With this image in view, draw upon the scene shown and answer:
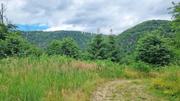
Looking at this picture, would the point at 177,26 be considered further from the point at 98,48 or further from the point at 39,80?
the point at 98,48

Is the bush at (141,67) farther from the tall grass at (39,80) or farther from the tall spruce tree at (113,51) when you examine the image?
the tall spruce tree at (113,51)

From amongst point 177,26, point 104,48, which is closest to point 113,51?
point 104,48

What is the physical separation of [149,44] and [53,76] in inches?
770

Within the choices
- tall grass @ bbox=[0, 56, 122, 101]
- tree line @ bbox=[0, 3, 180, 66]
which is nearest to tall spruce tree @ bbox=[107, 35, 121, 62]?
tree line @ bbox=[0, 3, 180, 66]

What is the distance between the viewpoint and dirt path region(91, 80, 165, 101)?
14.5m

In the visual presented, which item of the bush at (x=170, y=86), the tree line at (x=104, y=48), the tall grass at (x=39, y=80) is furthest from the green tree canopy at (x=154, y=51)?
the bush at (x=170, y=86)

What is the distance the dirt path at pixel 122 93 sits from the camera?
1448 centimetres

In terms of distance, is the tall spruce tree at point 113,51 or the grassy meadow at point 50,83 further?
the tall spruce tree at point 113,51

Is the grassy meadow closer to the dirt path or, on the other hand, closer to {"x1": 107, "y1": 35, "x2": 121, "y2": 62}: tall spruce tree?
the dirt path

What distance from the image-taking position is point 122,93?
15.8 metres

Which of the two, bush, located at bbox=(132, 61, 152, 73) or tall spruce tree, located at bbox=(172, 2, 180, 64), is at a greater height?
tall spruce tree, located at bbox=(172, 2, 180, 64)

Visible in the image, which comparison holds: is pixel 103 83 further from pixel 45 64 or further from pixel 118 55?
pixel 118 55

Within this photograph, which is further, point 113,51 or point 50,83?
point 113,51

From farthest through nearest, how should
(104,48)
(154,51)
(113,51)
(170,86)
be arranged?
(113,51) → (104,48) → (154,51) → (170,86)
